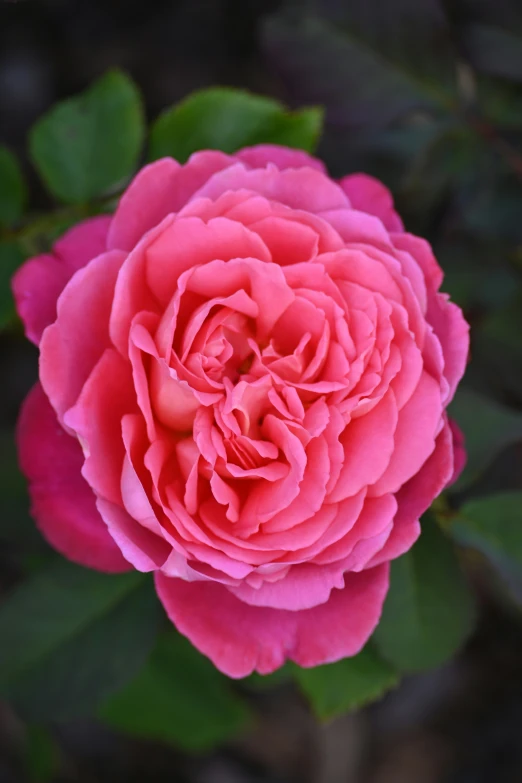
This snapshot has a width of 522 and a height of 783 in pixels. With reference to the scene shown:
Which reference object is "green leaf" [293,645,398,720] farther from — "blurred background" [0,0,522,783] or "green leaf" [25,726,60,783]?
"green leaf" [25,726,60,783]


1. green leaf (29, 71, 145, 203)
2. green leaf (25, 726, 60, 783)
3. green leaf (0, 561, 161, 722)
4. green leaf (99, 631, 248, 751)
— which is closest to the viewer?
green leaf (0, 561, 161, 722)

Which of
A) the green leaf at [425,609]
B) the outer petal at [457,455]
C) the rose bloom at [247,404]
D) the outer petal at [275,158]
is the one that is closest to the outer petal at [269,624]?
the rose bloom at [247,404]

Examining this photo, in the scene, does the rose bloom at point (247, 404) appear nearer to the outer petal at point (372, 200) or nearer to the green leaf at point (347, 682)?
the outer petal at point (372, 200)

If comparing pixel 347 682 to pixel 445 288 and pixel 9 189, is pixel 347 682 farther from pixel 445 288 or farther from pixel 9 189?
pixel 9 189

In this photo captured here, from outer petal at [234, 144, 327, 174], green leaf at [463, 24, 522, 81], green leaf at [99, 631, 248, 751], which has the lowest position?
green leaf at [99, 631, 248, 751]

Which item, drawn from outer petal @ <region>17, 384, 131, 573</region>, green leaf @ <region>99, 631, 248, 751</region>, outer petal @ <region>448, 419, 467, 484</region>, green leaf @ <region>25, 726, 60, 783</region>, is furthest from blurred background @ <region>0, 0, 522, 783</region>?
outer petal @ <region>17, 384, 131, 573</region>

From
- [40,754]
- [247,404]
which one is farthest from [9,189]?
[40,754]

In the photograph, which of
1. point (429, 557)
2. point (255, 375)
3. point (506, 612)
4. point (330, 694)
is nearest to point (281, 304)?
point (255, 375)
